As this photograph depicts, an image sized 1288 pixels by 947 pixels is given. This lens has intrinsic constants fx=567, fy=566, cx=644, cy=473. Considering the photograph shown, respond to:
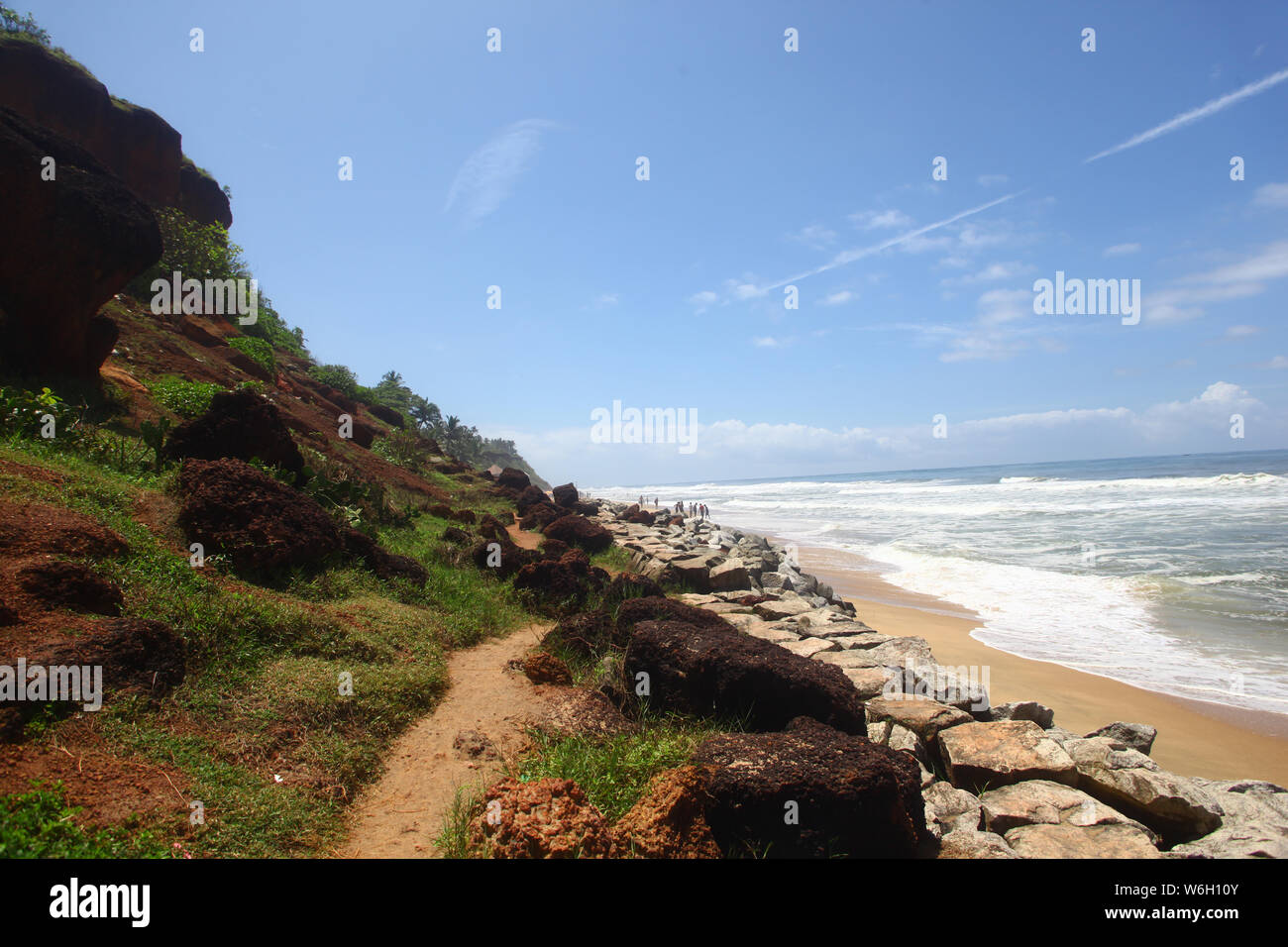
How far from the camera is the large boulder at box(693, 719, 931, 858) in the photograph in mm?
2992

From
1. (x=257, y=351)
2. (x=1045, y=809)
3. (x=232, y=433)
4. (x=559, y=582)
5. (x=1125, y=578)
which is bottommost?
(x=1125, y=578)

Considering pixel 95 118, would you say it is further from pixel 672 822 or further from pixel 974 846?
pixel 974 846

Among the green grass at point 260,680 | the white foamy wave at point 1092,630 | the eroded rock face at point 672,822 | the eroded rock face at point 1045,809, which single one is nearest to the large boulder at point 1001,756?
the eroded rock face at point 1045,809

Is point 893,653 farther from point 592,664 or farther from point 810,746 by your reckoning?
point 810,746

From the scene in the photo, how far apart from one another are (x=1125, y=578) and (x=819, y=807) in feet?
45.5

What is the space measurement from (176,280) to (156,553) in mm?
15749

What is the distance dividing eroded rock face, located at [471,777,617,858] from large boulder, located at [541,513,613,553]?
10103 mm

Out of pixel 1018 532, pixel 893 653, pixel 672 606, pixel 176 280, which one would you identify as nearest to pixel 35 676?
pixel 672 606

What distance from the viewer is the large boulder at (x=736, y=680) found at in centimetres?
417

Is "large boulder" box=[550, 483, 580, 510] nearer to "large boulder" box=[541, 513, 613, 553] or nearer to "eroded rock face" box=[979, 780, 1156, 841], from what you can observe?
"large boulder" box=[541, 513, 613, 553]

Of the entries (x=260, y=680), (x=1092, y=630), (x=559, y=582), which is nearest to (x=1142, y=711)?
(x=1092, y=630)

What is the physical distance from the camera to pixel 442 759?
13.9 feet

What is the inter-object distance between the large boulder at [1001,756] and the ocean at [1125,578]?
190 inches
